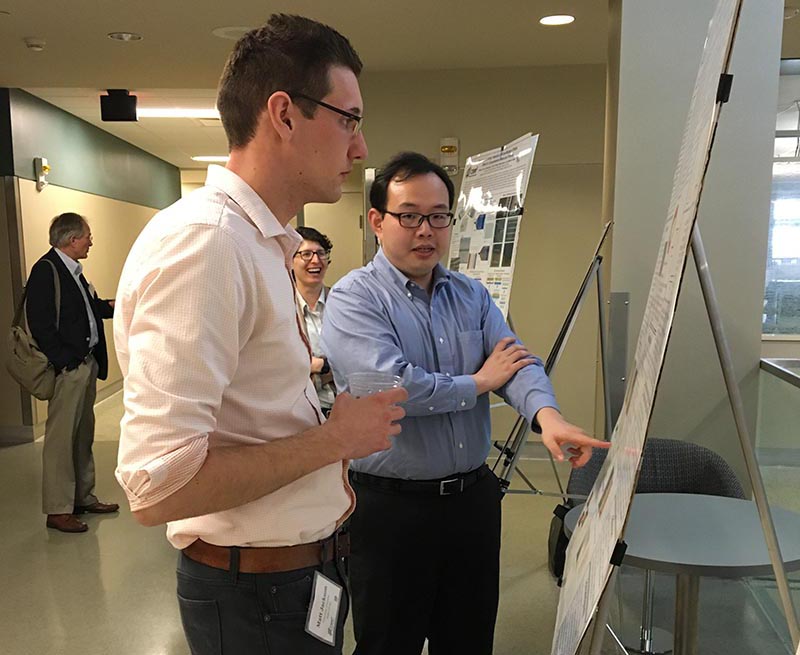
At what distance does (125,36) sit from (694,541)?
4234 mm

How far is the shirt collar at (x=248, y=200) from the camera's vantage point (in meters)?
1.04

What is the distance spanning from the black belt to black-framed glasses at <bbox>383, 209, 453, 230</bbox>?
677 mm

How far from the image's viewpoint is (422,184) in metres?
1.91

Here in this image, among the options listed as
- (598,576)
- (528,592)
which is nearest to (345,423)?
(598,576)

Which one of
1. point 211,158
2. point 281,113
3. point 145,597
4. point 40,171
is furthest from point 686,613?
point 211,158

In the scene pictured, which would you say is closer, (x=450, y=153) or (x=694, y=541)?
(x=694, y=541)

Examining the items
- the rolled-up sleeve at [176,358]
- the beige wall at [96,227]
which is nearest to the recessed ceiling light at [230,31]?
the beige wall at [96,227]

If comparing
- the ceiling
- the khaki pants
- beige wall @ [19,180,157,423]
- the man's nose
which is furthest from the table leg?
beige wall @ [19,180,157,423]

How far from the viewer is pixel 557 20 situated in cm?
401

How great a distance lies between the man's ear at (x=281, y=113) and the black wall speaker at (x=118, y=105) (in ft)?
17.8

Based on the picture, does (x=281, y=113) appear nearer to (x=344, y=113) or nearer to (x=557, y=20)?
(x=344, y=113)

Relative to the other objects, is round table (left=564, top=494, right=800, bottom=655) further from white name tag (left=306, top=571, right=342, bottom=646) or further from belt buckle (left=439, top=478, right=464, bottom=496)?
white name tag (left=306, top=571, right=342, bottom=646)

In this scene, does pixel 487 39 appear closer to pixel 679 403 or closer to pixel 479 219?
pixel 479 219

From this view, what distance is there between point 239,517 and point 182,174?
1164 cm
